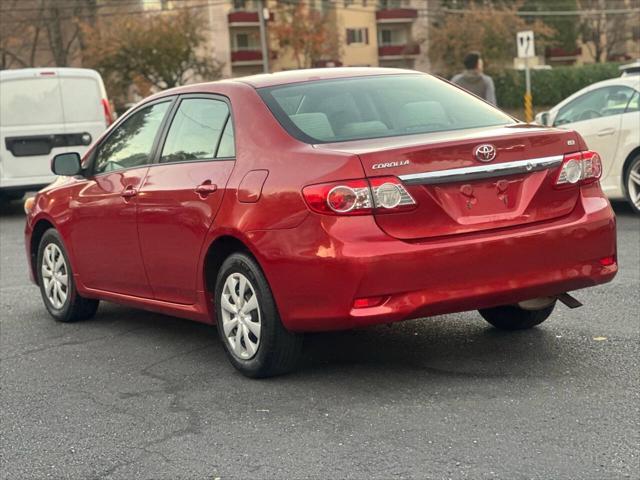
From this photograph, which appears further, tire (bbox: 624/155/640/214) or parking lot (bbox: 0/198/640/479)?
tire (bbox: 624/155/640/214)

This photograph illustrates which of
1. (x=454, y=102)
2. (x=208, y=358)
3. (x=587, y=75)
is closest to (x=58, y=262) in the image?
(x=208, y=358)

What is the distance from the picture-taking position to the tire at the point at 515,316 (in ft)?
22.5

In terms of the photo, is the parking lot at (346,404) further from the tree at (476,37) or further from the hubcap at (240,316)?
the tree at (476,37)

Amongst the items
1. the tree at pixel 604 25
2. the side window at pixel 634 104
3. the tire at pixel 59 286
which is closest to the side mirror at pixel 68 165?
the tire at pixel 59 286

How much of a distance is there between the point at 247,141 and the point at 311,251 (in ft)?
2.91

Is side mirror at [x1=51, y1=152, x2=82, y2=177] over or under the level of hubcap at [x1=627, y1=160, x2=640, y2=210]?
over

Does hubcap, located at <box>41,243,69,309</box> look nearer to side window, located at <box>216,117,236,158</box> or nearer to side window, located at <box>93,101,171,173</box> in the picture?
side window, located at <box>93,101,171,173</box>

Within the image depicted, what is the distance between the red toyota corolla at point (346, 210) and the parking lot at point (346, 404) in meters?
0.31

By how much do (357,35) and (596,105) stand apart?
70.7 metres

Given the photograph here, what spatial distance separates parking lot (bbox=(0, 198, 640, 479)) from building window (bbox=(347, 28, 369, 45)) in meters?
75.5

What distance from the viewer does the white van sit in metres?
16.7

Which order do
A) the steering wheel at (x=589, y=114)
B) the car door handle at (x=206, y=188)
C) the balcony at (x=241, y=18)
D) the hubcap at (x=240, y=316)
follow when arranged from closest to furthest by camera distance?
the hubcap at (x=240, y=316) → the car door handle at (x=206, y=188) → the steering wheel at (x=589, y=114) → the balcony at (x=241, y=18)

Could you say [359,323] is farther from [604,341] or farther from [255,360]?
[604,341]

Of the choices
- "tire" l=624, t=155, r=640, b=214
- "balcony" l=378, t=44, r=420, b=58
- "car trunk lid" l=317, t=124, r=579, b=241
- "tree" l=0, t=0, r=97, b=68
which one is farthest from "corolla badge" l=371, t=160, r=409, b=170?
"balcony" l=378, t=44, r=420, b=58
